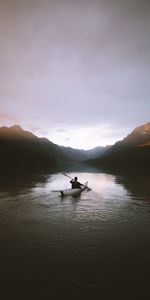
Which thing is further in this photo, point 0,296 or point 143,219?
point 143,219

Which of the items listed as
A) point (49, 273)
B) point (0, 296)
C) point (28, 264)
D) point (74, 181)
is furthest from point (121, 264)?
point (74, 181)

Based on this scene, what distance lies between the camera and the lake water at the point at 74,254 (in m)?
9.73

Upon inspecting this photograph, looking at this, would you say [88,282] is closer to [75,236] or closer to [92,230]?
[75,236]

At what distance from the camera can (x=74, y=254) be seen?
43.8 ft

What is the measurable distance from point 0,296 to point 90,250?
6.40 m

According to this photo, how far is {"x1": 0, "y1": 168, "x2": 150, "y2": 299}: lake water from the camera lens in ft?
31.9

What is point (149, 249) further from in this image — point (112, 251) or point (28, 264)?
point (28, 264)

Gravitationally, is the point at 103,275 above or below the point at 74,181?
below

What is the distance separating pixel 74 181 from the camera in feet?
122

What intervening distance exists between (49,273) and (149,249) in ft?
23.2

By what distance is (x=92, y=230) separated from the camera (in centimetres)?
1784

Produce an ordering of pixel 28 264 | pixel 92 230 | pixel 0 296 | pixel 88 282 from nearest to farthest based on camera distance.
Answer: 1. pixel 0 296
2. pixel 88 282
3. pixel 28 264
4. pixel 92 230

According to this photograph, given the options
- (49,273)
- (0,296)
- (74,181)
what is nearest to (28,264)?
(49,273)

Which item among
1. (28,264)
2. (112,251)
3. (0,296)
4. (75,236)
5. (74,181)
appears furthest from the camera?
(74,181)
